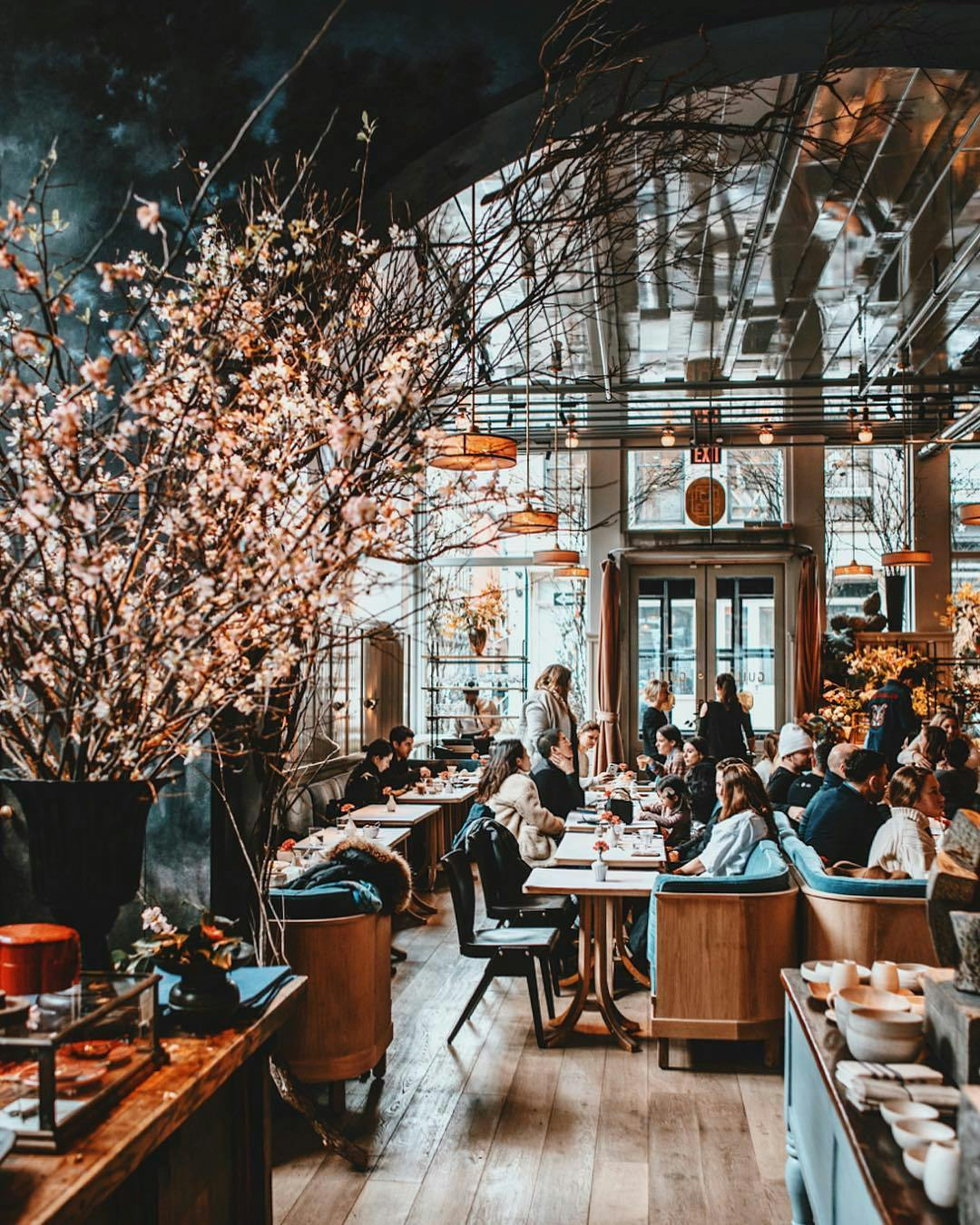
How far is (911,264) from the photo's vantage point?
9055 millimetres

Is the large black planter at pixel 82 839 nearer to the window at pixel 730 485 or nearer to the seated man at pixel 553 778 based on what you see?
the seated man at pixel 553 778

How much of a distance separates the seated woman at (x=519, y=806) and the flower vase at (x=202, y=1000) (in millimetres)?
4172

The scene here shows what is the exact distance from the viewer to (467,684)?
538 inches

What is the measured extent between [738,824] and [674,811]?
200 cm

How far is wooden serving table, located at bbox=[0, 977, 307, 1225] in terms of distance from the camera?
6.25ft

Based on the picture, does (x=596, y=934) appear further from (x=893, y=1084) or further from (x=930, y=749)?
(x=930, y=749)

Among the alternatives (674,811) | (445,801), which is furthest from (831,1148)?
(445,801)

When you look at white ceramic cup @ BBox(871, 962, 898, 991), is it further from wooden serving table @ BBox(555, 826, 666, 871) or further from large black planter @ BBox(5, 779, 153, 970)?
wooden serving table @ BBox(555, 826, 666, 871)

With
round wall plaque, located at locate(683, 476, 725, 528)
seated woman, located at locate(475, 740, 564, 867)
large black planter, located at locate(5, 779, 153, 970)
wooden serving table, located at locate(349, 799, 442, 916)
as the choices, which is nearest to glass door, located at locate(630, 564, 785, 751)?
round wall plaque, located at locate(683, 476, 725, 528)

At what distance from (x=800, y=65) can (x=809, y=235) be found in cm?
497

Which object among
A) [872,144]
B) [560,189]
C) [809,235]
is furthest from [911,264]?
[560,189]

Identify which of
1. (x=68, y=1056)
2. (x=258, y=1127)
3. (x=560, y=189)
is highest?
(x=560, y=189)

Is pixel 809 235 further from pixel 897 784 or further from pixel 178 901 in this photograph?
pixel 178 901

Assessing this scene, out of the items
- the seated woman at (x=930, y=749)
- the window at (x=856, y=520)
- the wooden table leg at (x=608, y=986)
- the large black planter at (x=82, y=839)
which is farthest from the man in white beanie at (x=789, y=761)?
the window at (x=856, y=520)
